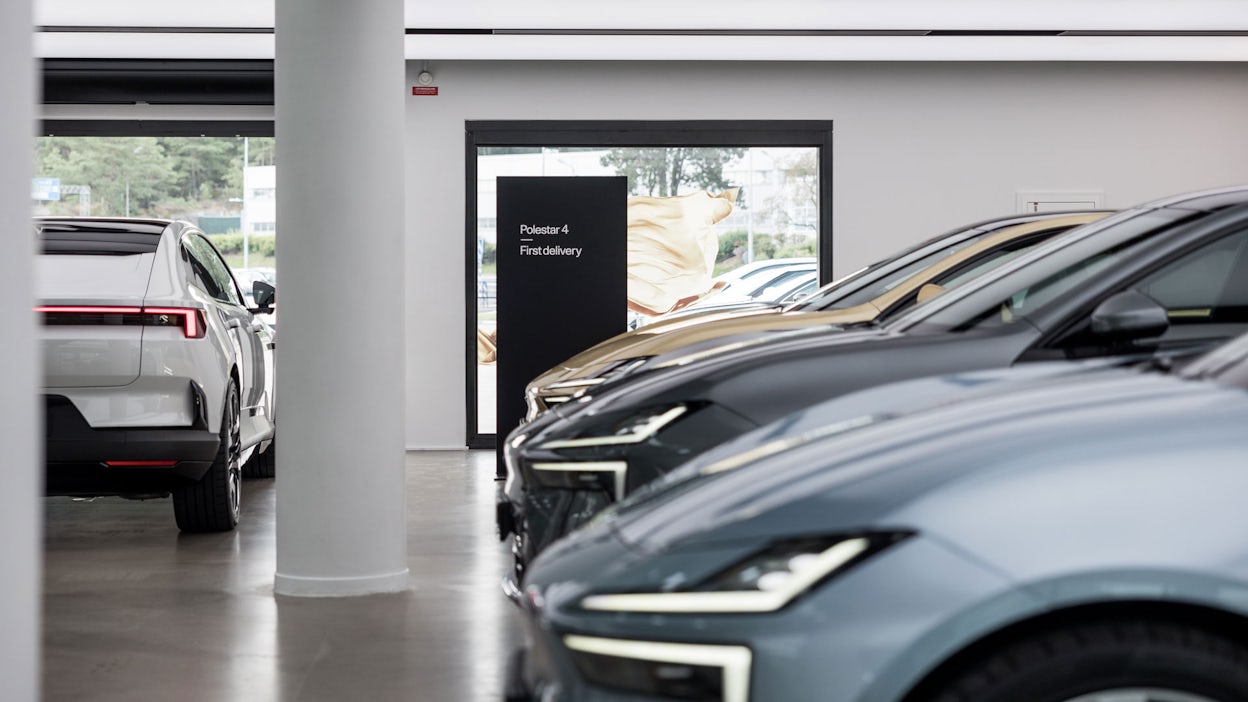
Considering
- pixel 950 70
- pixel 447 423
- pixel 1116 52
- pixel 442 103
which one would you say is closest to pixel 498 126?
pixel 442 103

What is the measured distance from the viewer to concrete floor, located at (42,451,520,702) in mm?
4070

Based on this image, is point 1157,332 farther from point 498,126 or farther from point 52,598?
point 498,126

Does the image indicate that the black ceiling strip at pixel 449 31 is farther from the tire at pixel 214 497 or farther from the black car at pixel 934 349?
the black car at pixel 934 349

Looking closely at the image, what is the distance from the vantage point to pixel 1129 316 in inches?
125

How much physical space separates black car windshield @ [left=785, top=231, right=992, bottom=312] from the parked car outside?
4176mm

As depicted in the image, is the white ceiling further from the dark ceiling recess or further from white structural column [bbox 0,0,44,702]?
white structural column [bbox 0,0,44,702]

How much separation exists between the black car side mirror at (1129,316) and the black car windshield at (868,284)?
264 cm

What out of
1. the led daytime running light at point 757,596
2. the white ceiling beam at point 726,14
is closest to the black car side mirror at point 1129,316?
the led daytime running light at point 757,596

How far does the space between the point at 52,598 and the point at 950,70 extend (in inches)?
354

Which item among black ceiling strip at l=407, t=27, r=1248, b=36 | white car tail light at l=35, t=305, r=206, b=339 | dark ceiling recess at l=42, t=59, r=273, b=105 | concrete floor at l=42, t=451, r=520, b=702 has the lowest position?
concrete floor at l=42, t=451, r=520, b=702

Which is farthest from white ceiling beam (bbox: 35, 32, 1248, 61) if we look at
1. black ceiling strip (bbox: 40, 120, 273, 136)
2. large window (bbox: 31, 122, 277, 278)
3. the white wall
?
large window (bbox: 31, 122, 277, 278)

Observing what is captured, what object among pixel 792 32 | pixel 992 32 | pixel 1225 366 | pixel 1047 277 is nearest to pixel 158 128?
pixel 792 32

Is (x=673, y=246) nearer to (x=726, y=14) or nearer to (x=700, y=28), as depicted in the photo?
(x=700, y=28)

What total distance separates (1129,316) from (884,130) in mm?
9018
